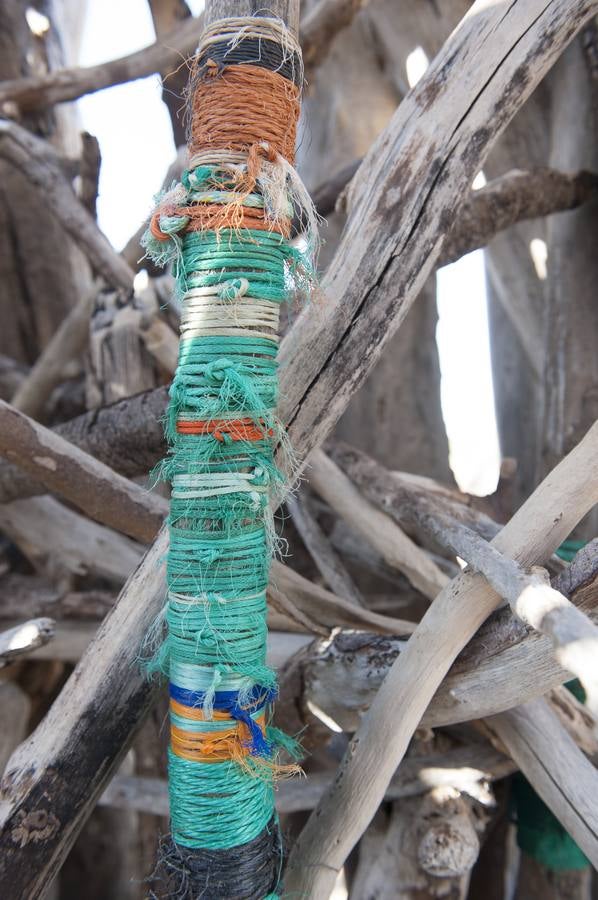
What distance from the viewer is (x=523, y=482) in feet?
8.14

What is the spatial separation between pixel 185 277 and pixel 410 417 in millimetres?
1881

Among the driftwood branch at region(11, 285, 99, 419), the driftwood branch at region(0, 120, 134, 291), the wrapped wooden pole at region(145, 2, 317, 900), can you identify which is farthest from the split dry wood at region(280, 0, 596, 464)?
the driftwood branch at region(11, 285, 99, 419)

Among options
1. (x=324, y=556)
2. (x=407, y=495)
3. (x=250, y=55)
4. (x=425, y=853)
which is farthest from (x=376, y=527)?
(x=250, y=55)

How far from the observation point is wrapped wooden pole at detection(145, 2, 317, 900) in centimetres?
91

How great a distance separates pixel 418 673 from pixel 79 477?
701mm

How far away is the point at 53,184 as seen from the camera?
2186 mm

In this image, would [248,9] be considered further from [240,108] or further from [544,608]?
[544,608]

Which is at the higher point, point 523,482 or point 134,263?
point 134,263

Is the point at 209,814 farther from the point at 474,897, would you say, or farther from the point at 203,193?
the point at 474,897

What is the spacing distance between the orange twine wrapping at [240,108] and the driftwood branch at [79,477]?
0.60 m

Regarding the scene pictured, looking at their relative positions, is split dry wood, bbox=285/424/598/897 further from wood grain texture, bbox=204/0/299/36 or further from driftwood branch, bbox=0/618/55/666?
wood grain texture, bbox=204/0/299/36

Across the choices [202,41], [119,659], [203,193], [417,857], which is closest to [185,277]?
[203,193]

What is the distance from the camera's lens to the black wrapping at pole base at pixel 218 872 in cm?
92

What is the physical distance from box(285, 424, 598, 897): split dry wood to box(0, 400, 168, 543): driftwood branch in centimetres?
56
